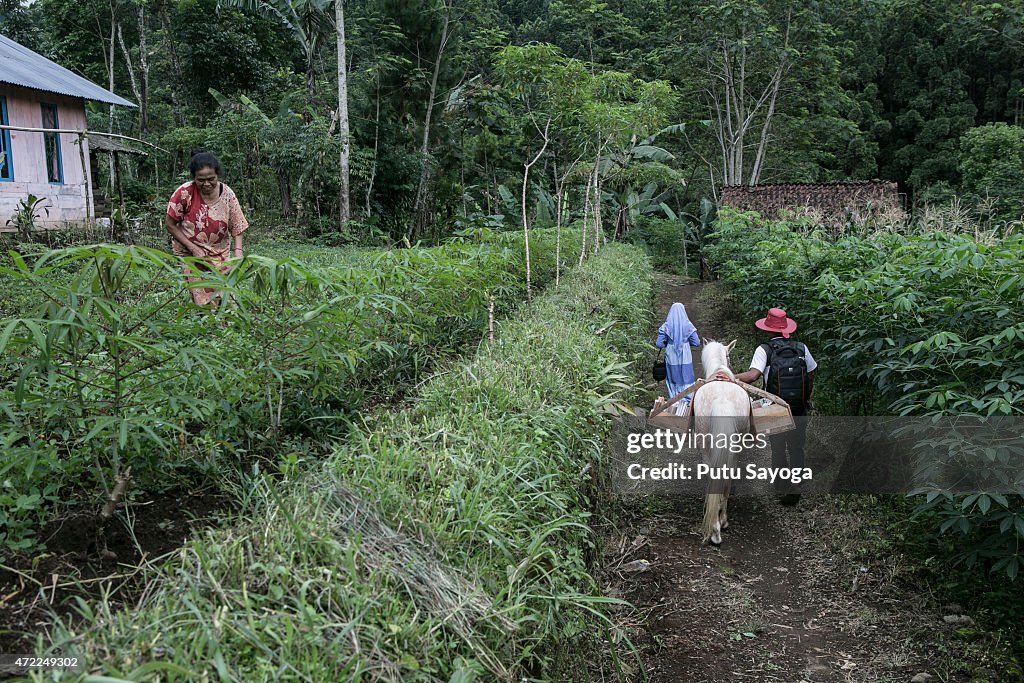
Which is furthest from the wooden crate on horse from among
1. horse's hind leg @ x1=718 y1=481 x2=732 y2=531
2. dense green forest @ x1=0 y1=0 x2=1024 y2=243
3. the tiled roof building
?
the tiled roof building

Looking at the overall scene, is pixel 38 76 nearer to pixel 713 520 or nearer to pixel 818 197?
pixel 713 520

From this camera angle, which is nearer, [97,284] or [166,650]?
[166,650]

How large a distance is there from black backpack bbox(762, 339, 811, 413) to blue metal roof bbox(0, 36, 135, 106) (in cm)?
1398

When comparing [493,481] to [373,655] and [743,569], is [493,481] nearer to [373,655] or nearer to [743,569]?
[373,655]

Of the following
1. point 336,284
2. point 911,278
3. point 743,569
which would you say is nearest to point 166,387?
point 336,284

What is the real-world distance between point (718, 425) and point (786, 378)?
112 centimetres

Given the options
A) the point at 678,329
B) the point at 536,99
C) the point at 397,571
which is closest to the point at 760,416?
the point at 678,329

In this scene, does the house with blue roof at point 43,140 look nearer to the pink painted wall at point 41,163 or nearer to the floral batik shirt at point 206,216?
the pink painted wall at point 41,163

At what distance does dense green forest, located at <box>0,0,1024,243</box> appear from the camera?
1781 cm

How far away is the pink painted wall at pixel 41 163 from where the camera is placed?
45.5 ft

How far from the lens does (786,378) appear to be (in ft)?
19.1

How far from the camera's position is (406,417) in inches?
133

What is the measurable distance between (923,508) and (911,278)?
5.86 feet

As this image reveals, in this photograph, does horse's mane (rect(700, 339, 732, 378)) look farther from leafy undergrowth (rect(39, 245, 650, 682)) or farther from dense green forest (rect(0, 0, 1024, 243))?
dense green forest (rect(0, 0, 1024, 243))
